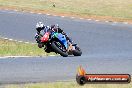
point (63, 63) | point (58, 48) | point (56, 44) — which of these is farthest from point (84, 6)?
point (58, 48)

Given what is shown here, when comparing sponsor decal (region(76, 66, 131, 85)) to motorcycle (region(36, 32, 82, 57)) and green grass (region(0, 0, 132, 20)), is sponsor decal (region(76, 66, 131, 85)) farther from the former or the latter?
green grass (region(0, 0, 132, 20))

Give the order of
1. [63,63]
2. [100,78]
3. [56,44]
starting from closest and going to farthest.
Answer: [56,44] < [100,78] < [63,63]

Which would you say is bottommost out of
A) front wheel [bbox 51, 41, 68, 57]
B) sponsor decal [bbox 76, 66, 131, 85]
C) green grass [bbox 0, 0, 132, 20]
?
green grass [bbox 0, 0, 132, 20]

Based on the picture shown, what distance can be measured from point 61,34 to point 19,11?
47422mm

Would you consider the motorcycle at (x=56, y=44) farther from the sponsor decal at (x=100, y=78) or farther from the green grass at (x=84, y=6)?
the green grass at (x=84, y=6)

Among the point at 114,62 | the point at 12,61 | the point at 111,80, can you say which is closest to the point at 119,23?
the point at 114,62

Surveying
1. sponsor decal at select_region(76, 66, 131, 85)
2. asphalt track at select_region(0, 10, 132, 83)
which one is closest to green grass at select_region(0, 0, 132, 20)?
asphalt track at select_region(0, 10, 132, 83)

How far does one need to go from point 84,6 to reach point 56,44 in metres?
54.0

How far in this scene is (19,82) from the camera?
25.3 m

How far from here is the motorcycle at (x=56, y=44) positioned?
31.1ft

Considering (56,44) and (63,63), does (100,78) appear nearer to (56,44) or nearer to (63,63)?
(56,44)

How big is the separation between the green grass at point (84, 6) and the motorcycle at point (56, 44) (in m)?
47.4

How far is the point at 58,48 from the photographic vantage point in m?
9.62

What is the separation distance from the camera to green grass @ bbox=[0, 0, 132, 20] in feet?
193
